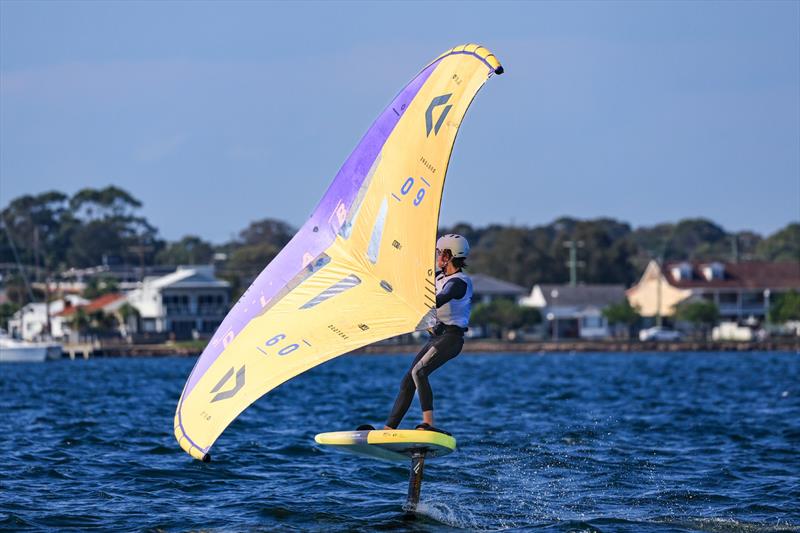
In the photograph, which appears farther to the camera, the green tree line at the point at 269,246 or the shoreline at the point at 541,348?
the green tree line at the point at 269,246

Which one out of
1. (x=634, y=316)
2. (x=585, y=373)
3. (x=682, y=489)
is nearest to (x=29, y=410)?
(x=682, y=489)

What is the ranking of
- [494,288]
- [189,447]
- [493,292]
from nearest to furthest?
[189,447] < [493,292] < [494,288]

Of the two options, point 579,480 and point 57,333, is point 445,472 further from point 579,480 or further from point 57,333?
point 57,333

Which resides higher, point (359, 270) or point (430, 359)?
point (359, 270)

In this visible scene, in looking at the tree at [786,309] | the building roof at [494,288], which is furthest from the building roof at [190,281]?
the tree at [786,309]

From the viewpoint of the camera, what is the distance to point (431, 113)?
11289mm

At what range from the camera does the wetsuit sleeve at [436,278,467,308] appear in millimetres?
11656

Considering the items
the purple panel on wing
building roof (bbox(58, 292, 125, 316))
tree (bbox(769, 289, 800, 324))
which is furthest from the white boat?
the purple panel on wing

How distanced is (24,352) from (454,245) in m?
68.9

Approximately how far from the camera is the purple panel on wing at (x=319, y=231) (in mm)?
11594

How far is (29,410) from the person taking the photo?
2705cm

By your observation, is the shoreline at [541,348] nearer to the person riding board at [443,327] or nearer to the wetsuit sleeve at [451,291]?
the person riding board at [443,327]

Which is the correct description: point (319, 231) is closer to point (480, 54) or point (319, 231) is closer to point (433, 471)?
point (480, 54)

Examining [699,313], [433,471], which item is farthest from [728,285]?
[433,471]
